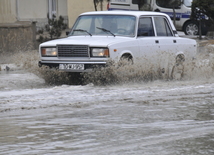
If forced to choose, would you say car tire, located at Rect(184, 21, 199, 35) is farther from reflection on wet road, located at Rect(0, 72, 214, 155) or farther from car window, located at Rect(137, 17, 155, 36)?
reflection on wet road, located at Rect(0, 72, 214, 155)

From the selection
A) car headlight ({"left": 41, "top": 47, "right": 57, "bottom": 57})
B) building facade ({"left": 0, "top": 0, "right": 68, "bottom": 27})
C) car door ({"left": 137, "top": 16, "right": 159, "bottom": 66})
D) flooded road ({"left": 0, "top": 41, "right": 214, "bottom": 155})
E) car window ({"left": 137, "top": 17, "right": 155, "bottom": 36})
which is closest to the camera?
flooded road ({"left": 0, "top": 41, "right": 214, "bottom": 155})

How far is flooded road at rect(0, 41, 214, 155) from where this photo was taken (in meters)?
5.69

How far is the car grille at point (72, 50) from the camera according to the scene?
34.0 ft

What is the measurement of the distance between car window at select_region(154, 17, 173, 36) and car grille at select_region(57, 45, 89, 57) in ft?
7.20

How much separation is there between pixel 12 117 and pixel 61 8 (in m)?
22.7

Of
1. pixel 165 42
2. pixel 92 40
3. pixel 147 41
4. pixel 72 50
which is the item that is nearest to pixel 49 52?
pixel 72 50

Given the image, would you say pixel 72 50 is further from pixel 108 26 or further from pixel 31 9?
pixel 31 9

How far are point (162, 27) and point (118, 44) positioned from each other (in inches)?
80.5

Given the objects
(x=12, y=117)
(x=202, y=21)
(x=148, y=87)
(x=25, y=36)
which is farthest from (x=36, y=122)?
(x=202, y=21)

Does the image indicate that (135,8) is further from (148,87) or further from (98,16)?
(148,87)

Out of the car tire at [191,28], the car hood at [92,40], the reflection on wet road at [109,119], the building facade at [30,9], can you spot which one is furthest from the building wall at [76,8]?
the reflection on wet road at [109,119]

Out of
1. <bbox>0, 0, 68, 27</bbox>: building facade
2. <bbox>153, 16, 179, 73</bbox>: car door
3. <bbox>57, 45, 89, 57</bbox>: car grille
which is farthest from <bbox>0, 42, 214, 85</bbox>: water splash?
<bbox>0, 0, 68, 27</bbox>: building facade

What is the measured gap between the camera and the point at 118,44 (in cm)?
1041

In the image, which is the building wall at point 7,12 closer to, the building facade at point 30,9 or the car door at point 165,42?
the building facade at point 30,9
